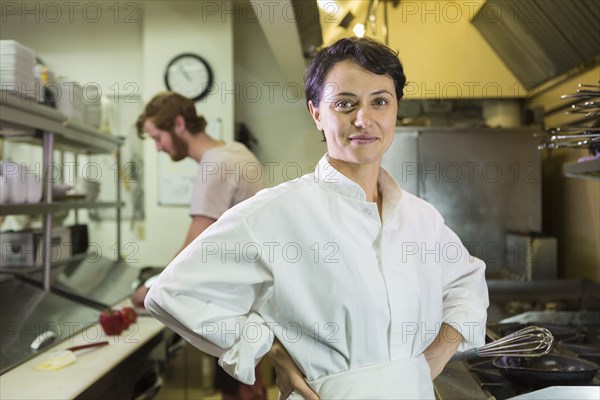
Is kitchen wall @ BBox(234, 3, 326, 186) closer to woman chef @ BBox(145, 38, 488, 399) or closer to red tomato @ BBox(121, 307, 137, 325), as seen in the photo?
red tomato @ BBox(121, 307, 137, 325)

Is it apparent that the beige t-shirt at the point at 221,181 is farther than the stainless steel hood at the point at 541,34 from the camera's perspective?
No

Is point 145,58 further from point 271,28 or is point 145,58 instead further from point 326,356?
point 326,356

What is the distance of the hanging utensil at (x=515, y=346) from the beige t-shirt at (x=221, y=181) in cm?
103

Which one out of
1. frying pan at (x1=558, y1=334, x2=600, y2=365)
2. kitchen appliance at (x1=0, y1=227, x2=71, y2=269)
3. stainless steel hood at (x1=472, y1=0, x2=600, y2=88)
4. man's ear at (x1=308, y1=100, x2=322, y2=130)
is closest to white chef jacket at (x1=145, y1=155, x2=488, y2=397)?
man's ear at (x1=308, y1=100, x2=322, y2=130)

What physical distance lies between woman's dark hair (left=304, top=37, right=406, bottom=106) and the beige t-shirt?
1030mm

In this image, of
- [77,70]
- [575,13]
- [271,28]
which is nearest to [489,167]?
[575,13]

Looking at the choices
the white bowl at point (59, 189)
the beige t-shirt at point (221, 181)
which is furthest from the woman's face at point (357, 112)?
the white bowl at point (59, 189)

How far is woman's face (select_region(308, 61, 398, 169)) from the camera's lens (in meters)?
0.92

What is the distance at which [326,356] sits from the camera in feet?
3.01

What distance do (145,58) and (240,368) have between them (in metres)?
3.17

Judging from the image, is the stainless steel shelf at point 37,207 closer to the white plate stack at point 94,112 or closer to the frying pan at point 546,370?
the white plate stack at point 94,112

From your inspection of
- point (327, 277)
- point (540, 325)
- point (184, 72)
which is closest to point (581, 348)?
point (540, 325)

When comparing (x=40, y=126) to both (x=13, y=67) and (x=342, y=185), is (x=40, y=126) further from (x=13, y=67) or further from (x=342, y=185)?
(x=342, y=185)

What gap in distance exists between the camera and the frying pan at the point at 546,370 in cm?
118
